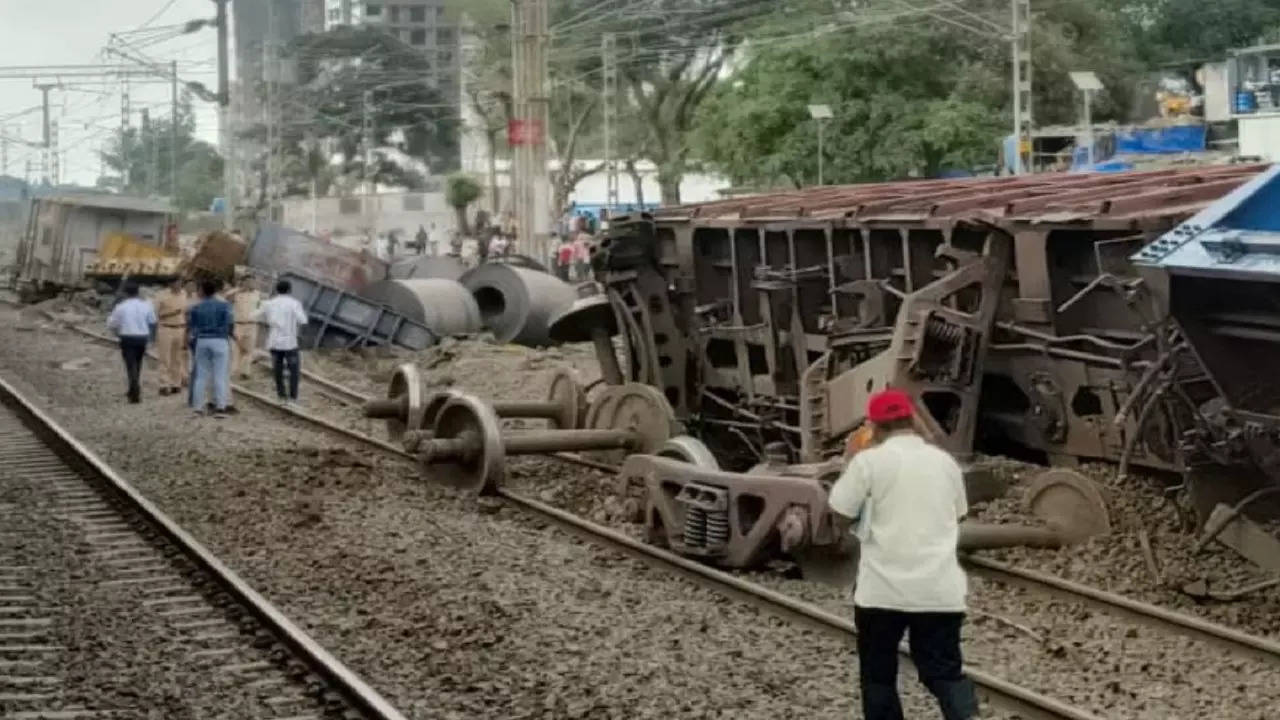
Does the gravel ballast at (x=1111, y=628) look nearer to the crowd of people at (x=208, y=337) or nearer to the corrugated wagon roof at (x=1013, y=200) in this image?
the corrugated wagon roof at (x=1013, y=200)

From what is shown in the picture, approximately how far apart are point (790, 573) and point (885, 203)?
320 cm

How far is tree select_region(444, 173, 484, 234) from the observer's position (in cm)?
6938

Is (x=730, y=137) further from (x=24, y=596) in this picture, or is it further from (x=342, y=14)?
(x=342, y=14)

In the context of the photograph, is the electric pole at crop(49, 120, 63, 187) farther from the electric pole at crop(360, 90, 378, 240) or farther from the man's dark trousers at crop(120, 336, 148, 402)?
the man's dark trousers at crop(120, 336, 148, 402)

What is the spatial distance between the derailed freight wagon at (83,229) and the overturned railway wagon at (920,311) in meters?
30.6

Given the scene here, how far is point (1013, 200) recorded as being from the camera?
12.0 m

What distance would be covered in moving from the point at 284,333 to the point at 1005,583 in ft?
40.4

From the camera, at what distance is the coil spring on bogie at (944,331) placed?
1147cm

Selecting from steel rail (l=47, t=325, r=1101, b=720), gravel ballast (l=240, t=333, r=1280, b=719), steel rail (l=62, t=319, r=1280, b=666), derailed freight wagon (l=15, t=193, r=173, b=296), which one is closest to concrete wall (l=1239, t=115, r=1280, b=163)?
derailed freight wagon (l=15, t=193, r=173, b=296)

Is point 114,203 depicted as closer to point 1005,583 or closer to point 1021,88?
point 1021,88

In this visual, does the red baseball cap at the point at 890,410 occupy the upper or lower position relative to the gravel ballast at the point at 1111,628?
upper

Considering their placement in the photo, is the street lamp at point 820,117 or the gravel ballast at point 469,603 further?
the street lamp at point 820,117

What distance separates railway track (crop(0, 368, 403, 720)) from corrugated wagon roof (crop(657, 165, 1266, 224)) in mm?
4897

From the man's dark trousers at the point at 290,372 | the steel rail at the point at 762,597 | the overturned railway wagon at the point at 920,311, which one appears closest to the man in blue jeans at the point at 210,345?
the man's dark trousers at the point at 290,372
